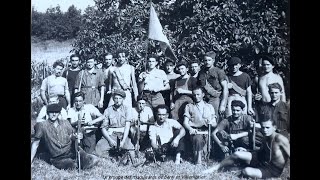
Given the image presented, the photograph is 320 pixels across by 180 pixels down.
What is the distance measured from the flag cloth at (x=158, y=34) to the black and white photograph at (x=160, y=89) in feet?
0.04

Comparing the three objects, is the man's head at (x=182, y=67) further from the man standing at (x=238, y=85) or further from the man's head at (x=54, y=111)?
the man's head at (x=54, y=111)

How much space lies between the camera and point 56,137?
462cm

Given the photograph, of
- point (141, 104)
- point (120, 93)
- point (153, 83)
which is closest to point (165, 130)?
point (141, 104)

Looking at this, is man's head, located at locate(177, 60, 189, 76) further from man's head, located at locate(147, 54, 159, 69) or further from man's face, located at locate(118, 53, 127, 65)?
man's face, located at locate(118, 53, 127, 65)

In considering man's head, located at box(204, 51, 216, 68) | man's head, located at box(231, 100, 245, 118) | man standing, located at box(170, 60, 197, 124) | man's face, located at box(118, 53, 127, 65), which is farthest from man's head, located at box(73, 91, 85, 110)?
man's head, located at box(231, 100, 245, 118)

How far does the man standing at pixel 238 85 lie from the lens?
4.53 m

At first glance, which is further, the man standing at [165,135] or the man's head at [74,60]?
the man's head at [74,60]

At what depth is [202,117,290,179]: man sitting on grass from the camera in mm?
4473

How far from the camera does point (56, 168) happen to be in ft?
15.1

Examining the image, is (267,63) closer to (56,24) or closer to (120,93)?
(120,93)

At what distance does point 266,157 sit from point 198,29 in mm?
1557

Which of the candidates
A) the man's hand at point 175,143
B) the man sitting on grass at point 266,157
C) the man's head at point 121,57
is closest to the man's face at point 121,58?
the man's head at point 121,57

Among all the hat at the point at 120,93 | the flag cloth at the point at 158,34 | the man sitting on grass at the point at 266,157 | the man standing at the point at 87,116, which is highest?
the flag cloth at the point at 158,34
